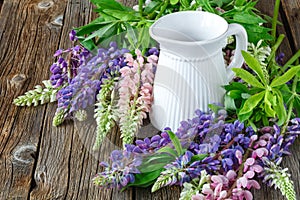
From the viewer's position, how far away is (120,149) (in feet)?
3.20

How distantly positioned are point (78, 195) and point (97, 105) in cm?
17

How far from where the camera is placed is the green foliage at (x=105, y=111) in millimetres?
945

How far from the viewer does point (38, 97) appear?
3.56ft

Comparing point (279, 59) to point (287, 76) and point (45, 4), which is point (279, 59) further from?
point (45, 4)

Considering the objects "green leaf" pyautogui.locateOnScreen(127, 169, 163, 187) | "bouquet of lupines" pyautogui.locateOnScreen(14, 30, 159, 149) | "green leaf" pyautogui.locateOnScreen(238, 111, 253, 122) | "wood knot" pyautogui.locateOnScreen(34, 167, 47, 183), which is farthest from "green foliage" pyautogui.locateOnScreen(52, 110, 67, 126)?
"green leaf" pyautogui.locateOnScreen(238, 111, 253, 122)

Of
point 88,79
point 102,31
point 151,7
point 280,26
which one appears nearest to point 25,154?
point 88,79

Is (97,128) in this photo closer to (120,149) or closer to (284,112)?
(120,149)

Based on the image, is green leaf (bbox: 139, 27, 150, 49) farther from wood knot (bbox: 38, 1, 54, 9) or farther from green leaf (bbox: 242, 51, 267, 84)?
wood knot (bbox: 38, 1, 54, 9)

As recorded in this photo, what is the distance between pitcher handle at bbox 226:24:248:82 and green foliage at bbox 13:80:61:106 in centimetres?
32

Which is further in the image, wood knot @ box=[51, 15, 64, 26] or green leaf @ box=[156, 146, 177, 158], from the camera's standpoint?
wood knot @ box=[51, 15, 64, 26]

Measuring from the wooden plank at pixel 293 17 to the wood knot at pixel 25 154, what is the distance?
60 cm

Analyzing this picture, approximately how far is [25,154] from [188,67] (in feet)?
1.02

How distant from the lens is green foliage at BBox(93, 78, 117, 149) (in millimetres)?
945

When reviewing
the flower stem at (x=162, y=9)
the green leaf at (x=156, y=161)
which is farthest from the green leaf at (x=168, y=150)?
the flower stem at (x=162, y=9)
